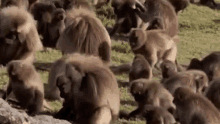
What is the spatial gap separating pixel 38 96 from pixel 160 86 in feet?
5.00

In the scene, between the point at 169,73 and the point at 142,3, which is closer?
the point at 169,73

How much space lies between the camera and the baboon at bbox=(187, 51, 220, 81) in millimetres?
7016

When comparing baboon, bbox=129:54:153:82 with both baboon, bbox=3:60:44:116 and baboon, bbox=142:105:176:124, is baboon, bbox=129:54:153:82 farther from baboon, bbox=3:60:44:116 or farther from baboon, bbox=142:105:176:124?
baboon, bbox=3:60:44:116

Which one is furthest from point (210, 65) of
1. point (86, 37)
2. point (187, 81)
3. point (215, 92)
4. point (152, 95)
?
point (86, 37)

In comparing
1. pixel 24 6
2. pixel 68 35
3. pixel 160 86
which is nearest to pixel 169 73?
pixel 160 86

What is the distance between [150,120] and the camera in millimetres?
5125

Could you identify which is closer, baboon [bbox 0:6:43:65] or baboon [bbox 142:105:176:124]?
baboon [bbox 142:105:176:124]

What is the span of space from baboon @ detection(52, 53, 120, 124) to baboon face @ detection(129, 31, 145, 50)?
2566 millimetres

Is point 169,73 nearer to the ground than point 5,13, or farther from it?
nearer to the ground

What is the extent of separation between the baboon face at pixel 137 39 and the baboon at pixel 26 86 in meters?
2.46

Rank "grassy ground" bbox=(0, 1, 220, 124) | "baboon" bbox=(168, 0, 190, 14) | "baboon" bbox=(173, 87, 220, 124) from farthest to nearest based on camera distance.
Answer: "baboon" bbox=(168, 0, 190, 14) → "grassy ground" bbox=(0, 1, 220, 124) → "baboon" bbox=(173, 87, 220, 124)

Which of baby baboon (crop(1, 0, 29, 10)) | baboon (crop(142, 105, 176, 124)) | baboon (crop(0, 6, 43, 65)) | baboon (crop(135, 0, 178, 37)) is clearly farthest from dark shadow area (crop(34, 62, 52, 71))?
baboon (crop(135, 0, 178, 37))

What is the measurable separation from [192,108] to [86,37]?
1.62m

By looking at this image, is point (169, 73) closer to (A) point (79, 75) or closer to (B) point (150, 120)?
(B) point (150, 120)
